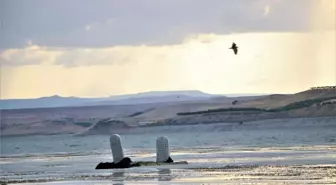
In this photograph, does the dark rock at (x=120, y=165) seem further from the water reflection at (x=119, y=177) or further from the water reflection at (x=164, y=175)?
the water reflection at (x=164, y=175)

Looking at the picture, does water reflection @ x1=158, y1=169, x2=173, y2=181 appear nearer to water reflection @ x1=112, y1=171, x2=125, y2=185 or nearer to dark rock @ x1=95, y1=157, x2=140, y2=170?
water reflection @ x1=112, y1=171, x2=125, y2=185

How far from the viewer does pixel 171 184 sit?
56.3 m

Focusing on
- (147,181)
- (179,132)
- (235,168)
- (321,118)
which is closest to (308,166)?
(235,168)

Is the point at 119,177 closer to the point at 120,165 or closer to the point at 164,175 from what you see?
the point at 164,175

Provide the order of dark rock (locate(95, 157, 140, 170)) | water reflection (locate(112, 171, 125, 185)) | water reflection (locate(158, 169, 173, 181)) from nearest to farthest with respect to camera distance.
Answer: water reflection (locate(112, 171, 125, 185)) → water reflection (locate(158, 169, 173, 181)) → dark rock (locate(95, 157, 140, 170))

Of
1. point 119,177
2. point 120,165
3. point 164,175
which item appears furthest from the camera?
point 120,165

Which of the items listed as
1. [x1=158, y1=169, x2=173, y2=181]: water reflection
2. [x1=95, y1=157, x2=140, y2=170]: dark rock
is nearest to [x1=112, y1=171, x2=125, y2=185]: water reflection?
[x1=158, y1=169, x2=173, y2=181]: water reflection

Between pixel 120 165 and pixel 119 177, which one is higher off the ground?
pixel 120 165

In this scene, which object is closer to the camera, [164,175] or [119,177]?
[164,175]

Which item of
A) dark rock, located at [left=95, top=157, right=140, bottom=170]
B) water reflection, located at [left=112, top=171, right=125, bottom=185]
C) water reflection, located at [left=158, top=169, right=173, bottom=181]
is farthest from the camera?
dark rock, located at [left=95, top=157, right=140, bottom=170]

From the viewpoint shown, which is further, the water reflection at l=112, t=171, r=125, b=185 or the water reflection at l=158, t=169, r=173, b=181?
the water reflection at l=158, t=169, r=173, b=181

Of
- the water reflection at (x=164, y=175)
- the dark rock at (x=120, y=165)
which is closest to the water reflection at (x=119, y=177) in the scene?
the water reflection at (x=164, y=175)

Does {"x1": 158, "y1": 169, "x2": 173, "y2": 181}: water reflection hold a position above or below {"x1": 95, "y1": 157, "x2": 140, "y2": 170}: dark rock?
below

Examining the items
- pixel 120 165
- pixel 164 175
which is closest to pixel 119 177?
pixel 164 175
